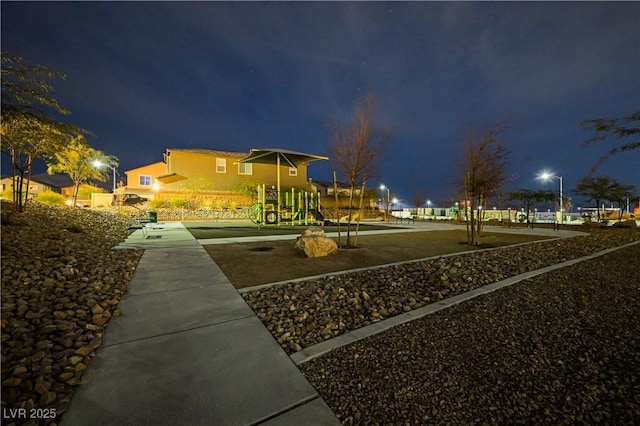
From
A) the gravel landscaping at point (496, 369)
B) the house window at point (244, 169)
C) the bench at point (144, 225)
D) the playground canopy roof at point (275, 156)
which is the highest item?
the house window at point (244, 169)

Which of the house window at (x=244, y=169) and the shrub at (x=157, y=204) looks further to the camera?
the house window at (x=244, y=169)

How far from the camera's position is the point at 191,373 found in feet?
6.56

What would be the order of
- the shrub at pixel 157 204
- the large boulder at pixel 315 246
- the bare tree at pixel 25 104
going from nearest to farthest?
the bare tree at pixel 25 104 → the large boulder at pixel 315 246 → the shrub at pixel 157 204

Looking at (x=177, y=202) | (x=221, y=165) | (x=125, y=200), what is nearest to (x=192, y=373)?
(x=177, y=202)

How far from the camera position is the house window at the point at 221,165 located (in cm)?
2455

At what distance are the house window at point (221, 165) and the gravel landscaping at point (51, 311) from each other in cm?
1947

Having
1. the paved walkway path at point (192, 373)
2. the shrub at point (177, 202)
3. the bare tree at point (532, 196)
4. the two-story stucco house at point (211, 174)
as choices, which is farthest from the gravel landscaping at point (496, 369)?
the bare tree at point (532, 196)

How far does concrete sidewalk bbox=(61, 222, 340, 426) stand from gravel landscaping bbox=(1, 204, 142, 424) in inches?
6.2

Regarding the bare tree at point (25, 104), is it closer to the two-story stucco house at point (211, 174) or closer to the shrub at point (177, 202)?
the shrub at point (177, 202)

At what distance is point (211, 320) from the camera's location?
288cm

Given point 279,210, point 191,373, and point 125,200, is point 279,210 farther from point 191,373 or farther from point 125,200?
point 125,200

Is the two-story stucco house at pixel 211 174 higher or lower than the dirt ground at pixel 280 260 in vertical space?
higher

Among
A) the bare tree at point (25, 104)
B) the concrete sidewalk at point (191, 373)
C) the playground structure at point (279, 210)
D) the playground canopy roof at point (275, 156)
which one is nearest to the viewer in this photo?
the concrete sidewalk at point (191, 373)

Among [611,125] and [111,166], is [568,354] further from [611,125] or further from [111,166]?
[111,166]
